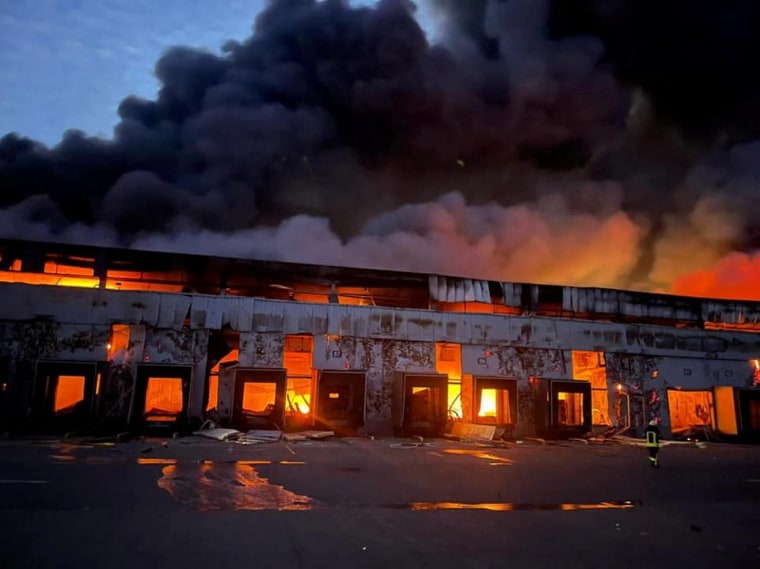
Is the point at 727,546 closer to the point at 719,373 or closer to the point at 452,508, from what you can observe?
the point at 452,508

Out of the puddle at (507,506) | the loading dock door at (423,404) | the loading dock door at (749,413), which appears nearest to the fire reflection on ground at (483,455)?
the loading dock door at (423,404)

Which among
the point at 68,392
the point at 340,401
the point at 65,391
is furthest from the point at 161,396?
the point at 340,401

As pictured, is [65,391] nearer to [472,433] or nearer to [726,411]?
[472,433]

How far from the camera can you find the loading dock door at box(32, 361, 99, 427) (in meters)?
20.1

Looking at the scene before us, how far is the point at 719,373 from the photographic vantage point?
2919 cm

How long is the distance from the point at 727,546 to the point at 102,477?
1008cm

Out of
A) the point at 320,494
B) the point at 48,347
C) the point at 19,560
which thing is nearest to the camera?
the point at 19,560

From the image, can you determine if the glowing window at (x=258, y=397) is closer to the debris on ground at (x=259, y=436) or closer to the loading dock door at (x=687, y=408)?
the debris on ground at (x=259, y=436)

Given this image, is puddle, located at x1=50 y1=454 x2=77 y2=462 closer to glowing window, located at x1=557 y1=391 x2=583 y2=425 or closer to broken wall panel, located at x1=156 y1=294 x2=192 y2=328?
broken wall panel, located at x1=156 y1=294 x2=192 y2=328

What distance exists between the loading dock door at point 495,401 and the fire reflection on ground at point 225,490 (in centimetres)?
1471

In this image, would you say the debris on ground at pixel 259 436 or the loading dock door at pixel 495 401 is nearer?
the debris on ground at pixel 259 436

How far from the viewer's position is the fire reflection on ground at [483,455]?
49.1 ft

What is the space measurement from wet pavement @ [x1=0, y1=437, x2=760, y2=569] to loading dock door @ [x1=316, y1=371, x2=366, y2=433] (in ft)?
26.2

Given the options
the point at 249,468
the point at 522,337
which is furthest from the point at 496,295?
the point at 249,468
